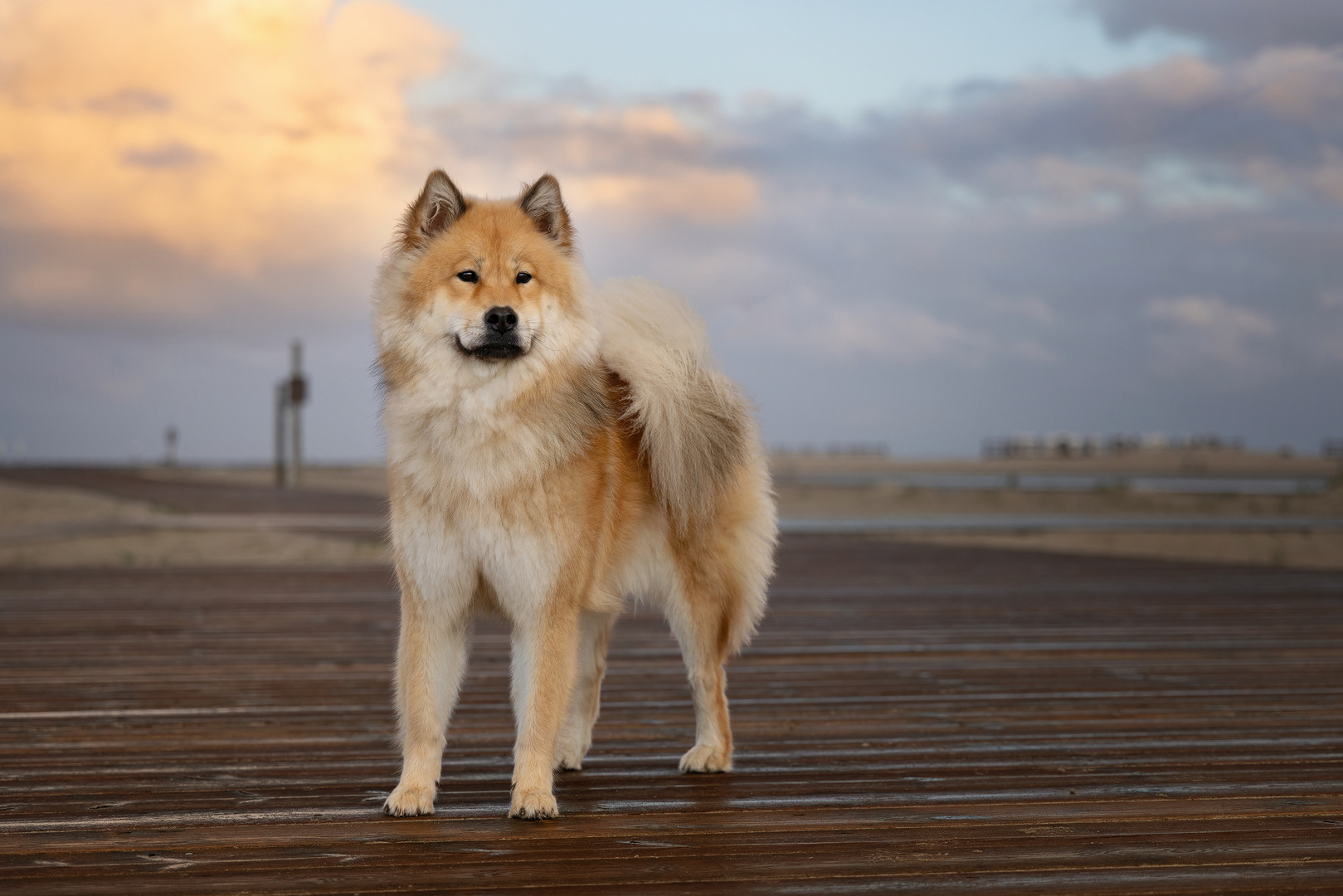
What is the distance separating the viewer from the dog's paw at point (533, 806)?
9.34 feet

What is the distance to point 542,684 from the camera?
2.98 meters

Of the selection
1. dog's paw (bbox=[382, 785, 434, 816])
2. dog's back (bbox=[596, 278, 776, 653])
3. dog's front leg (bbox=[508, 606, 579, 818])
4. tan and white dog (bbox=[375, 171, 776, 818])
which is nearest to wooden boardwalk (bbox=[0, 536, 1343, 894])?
dog's paw (bbox=[382, 785, 434, 816])

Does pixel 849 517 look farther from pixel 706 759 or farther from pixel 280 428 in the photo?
pixel 280 428

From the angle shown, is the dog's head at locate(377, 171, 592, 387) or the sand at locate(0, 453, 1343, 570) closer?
the dog's head at locate(377, 171, 592, 387)

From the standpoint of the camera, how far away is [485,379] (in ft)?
9.59

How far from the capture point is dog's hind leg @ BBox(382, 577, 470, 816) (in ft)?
9.75

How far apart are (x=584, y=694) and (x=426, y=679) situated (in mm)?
618

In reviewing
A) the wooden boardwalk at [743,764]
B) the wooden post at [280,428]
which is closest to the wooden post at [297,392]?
the wooden post at [280,428]

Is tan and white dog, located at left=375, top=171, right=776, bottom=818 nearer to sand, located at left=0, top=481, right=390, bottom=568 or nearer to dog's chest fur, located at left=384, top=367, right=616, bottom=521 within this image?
dog's chest fur, located at left=384, top=367, right=616, bottom=521

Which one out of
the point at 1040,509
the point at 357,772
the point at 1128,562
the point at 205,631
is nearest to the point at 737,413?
the point at 357,772

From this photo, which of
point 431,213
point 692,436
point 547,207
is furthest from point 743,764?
point 431,213

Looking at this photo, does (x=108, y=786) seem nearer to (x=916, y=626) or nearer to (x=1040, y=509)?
(x=916, y=626)

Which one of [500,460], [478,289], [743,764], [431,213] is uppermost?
[431,213]

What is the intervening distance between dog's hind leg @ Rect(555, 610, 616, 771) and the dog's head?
2.98ft
